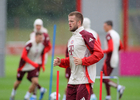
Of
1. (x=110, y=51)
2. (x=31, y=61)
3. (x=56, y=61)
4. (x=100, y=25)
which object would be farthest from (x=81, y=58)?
(x=100, y=25)

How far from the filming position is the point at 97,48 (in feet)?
17.6

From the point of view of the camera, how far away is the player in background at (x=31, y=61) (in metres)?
8.94

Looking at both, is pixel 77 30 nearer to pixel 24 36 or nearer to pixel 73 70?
pixel 73 70

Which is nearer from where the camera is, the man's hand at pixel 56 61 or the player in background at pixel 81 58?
the player in background at pixel 81 58

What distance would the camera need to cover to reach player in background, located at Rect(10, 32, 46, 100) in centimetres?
894

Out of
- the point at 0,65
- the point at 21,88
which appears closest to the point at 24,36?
the point at 0,65

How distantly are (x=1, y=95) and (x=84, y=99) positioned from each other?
543 centimetres

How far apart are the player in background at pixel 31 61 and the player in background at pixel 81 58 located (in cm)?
343

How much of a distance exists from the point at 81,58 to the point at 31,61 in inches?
147

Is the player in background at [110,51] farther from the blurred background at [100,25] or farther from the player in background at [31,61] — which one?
the player in background at [31,61]

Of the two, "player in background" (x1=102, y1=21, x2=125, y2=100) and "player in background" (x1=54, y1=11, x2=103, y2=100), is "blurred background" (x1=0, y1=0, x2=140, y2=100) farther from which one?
"player in background" (x1=54, y1=11, x2=103, y2=100)

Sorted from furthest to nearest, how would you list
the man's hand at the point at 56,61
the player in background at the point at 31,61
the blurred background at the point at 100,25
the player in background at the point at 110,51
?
the blurred background at the point at 100,25 → the player in background at the point at 110,51 → the player in background at the point at 31,61 → the man's hand at the point at 56,61

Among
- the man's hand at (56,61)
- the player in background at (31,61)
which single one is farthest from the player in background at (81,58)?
the player in background at (31,61)

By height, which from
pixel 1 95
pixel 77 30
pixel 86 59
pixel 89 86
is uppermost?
pixel 77 30
